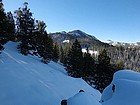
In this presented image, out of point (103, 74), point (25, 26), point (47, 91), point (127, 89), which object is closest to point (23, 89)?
point (47, 91)

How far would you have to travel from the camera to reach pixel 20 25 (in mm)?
40844

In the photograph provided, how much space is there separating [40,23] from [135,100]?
39969 millimetres

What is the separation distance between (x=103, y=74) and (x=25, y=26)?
21.5 metres

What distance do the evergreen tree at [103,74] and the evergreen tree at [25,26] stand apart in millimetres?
18159

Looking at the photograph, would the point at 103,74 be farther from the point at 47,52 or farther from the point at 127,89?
the point at 127,89

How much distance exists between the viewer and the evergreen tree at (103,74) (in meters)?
47.4

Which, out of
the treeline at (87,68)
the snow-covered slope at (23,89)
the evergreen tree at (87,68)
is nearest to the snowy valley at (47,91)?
the snow-covered slope at (23,89)

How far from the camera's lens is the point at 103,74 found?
4794 cm

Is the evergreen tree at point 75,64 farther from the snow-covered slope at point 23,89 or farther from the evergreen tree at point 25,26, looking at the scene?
the snow-covered slope at point 23,89

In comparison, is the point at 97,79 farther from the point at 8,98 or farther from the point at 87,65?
the point at 8,98

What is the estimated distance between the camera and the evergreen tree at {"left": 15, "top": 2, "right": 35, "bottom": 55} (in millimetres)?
40500

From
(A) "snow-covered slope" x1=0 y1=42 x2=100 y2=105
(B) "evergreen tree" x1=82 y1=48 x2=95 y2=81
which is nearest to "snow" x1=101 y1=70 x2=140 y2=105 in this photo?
(A) "snow-covered slope" x1=0 y1=42 x2=100 y2=105

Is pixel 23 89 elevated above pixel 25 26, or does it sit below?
below

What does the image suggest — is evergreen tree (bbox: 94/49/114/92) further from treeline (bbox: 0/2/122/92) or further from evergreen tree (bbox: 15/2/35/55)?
evergreen tree (bbox: 15/2/35/55)
